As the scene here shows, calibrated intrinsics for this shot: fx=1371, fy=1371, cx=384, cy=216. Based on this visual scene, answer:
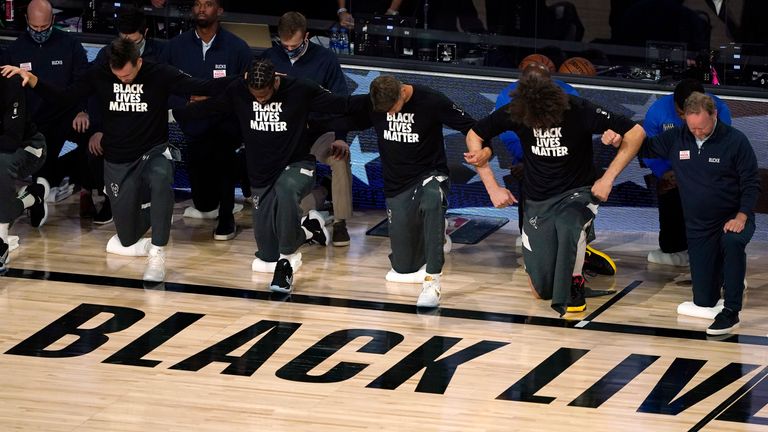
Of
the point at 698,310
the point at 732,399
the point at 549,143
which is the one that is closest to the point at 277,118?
the point at 549,143

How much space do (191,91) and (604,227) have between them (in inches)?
134

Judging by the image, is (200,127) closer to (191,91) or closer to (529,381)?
(191,91)

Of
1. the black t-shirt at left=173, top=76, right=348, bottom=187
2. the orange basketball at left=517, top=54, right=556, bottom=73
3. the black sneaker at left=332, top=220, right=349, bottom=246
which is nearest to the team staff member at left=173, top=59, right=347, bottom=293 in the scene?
the black t-shirt at left=173, top=76, right=348, bottom=187

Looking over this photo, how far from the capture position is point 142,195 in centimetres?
932

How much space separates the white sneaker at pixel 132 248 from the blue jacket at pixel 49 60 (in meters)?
1.56

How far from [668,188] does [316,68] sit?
8.59 ft

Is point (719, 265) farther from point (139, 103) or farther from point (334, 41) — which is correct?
point (334, 41)

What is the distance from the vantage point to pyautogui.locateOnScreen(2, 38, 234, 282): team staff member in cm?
905

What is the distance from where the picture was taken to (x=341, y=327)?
7.98m

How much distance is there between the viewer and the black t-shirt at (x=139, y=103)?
9148mm

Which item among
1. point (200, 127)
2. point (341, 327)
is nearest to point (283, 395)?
point (341, 327)

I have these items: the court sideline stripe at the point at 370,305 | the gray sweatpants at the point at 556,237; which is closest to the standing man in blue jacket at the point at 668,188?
the gray sweatpants at the point at 556,237

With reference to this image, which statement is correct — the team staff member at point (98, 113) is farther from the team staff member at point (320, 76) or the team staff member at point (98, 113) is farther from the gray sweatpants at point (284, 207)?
the gray sweatpants at point (284, 207)

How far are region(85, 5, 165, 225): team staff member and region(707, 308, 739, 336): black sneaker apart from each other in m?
4.33
